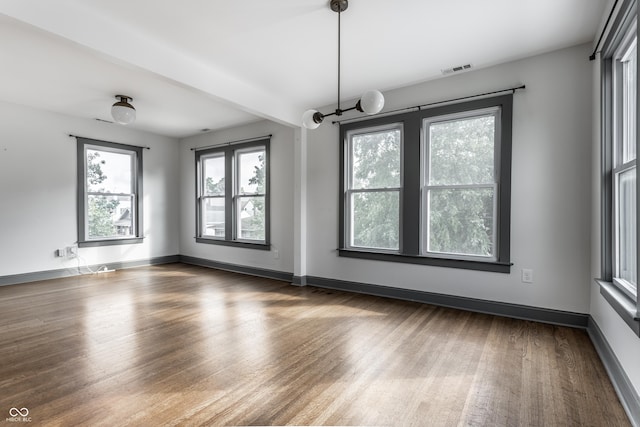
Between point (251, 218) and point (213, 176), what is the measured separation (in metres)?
1.36

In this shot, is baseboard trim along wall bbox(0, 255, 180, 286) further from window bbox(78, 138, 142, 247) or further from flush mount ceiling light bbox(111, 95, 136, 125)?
flush mount ceiling light bbox(111, 95, 136, 125)

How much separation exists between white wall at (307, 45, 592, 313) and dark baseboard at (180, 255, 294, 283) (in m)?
2.52

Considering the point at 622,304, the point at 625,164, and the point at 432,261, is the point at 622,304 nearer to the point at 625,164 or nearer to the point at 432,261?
the point at 625,164

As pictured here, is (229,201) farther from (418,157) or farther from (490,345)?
(490,345)

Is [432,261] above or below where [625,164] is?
below

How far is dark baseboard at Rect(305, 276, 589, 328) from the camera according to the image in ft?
10.0

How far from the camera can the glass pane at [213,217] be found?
6262 millimetres

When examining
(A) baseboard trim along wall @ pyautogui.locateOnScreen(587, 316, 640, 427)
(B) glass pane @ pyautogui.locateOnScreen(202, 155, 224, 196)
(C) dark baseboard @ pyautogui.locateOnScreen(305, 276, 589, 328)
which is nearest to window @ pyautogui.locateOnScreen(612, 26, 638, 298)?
(A) baseboard trim along wall @ pyautogui.locateOnScreen(587, 316, 640, 427)

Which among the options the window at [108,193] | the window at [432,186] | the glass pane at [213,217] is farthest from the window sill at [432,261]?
the window at [108,193]

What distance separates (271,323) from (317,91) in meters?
2.93

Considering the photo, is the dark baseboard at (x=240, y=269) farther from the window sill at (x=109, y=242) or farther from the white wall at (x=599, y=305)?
the white wall at (x=599, y=305)

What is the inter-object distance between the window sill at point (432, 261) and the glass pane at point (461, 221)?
4.5 inches

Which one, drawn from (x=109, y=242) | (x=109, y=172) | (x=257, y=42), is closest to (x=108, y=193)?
(x=109, y=172)

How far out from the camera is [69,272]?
5297mm
